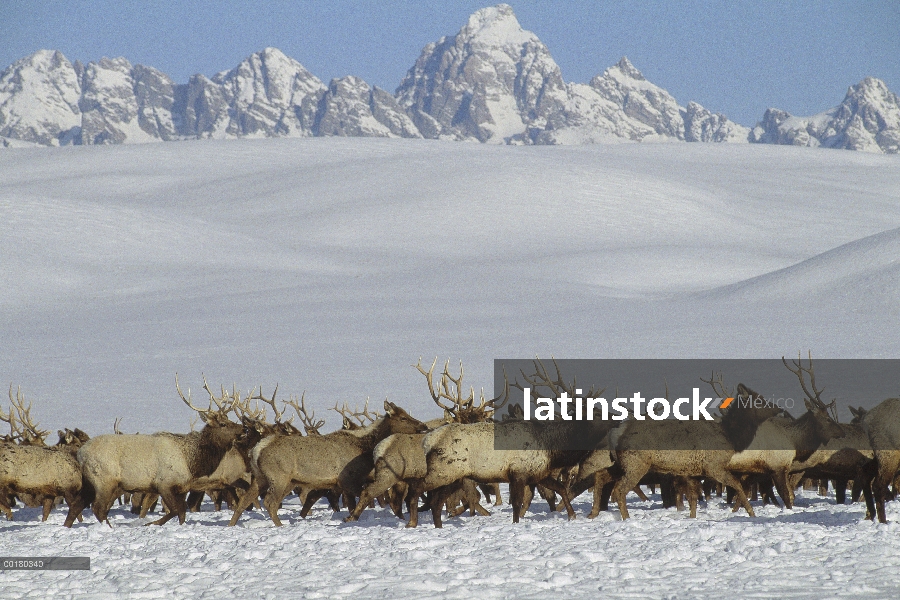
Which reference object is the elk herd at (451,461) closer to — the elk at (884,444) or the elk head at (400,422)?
the elk head at (400,422)

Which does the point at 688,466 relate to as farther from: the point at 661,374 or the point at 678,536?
the point at 661,374

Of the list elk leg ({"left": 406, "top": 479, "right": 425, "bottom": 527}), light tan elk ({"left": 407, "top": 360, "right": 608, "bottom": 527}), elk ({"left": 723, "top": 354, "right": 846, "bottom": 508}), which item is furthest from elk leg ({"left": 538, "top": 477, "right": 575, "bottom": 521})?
elk ({"left": 723, "top": 354, "right": 846, "bottom": 508})

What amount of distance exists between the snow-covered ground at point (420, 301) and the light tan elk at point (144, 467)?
61cm

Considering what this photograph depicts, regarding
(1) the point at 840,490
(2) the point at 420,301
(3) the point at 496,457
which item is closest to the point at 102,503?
(3) the point at 496,457

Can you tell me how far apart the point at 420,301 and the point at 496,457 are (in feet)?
94.0

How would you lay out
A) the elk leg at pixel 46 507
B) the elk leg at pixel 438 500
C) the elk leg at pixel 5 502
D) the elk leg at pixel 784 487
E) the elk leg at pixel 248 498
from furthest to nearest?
the elk leg at pixel 46 507, the elk leg at pixel 5 502, the elk leg at pixel 248 498, the elk leg at pixel 784 487, the elk leg at pixel 438 500

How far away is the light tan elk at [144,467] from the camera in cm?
1060

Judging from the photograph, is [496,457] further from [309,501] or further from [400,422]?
[309,501]

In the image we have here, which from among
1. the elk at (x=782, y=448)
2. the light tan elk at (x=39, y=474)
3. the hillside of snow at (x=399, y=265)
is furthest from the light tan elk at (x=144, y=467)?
the hillside of snow at (x=399, y=265)

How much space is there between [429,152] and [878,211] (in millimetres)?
38054

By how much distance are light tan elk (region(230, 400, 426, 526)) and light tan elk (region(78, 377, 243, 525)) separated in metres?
0.67

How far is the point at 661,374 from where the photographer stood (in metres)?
24.4

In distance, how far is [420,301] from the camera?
38875 mm

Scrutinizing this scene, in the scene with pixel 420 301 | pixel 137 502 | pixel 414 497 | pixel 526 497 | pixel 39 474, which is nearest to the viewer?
pixel 414 497
